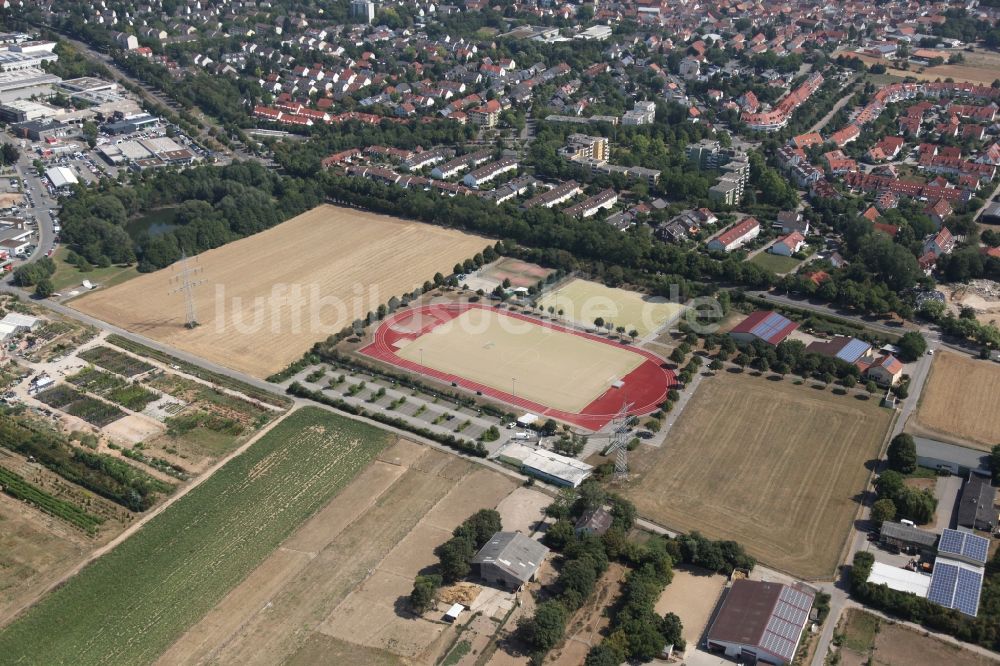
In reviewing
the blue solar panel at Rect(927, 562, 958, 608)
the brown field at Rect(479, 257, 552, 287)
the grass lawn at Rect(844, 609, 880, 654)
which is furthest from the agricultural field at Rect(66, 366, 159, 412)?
the blue solar panel at Rect(927, 562, 958, 608)

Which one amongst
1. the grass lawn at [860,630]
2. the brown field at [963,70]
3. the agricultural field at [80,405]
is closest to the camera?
the grass lawn at [860,630]

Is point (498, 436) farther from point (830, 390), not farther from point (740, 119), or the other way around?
point (740, 119)

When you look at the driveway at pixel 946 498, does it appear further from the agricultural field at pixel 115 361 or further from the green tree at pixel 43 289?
the green tree at pixel 43 289

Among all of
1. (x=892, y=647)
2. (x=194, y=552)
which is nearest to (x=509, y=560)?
(x=194, y=552)

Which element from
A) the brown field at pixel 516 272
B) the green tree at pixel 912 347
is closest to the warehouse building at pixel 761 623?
the green tree at pixel 912 347

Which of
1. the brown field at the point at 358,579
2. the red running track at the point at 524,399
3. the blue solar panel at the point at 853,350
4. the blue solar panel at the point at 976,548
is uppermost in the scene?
the blue solar panel at the point at 853,350

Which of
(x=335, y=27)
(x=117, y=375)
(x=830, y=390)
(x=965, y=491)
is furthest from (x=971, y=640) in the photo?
(x=335, y=27)
